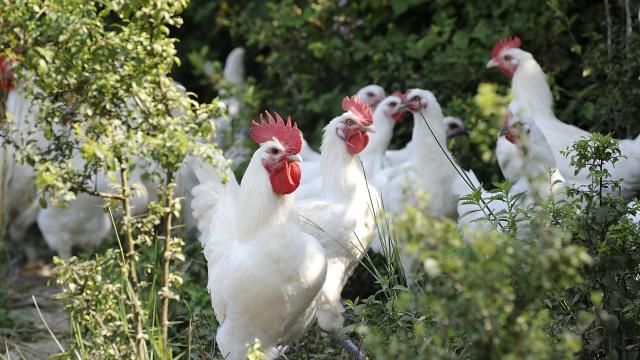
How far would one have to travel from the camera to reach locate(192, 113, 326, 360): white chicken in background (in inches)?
160

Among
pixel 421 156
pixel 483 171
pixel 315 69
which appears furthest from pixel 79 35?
pixel 315 69

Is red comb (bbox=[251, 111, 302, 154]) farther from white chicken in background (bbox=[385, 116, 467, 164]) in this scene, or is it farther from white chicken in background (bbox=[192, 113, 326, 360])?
white chicken in background (bbox=[385, 116, 467, 164])

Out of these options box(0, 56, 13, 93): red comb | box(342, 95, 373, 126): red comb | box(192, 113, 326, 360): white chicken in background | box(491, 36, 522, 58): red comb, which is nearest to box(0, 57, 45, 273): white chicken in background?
box(0, 56, 13, 93): red comb

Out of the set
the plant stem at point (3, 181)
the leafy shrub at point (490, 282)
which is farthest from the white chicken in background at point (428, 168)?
the leafy shrub at point (490, 282)

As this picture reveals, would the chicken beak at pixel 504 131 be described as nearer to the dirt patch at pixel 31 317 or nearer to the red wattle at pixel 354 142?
the red wattle at pixel 354 142

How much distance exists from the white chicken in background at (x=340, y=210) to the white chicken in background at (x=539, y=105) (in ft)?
3.74

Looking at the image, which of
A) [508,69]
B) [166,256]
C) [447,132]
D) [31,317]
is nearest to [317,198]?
[447,132]

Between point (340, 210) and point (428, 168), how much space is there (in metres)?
1.04

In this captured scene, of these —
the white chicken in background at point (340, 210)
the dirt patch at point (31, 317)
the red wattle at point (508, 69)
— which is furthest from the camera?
the red wattle at point (508, 69)

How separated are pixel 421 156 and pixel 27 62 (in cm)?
294

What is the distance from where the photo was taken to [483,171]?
6.93m

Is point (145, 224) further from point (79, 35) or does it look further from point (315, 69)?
point (315, 69)

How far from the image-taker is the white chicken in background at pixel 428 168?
5.62 meters

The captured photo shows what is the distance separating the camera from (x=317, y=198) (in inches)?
209
